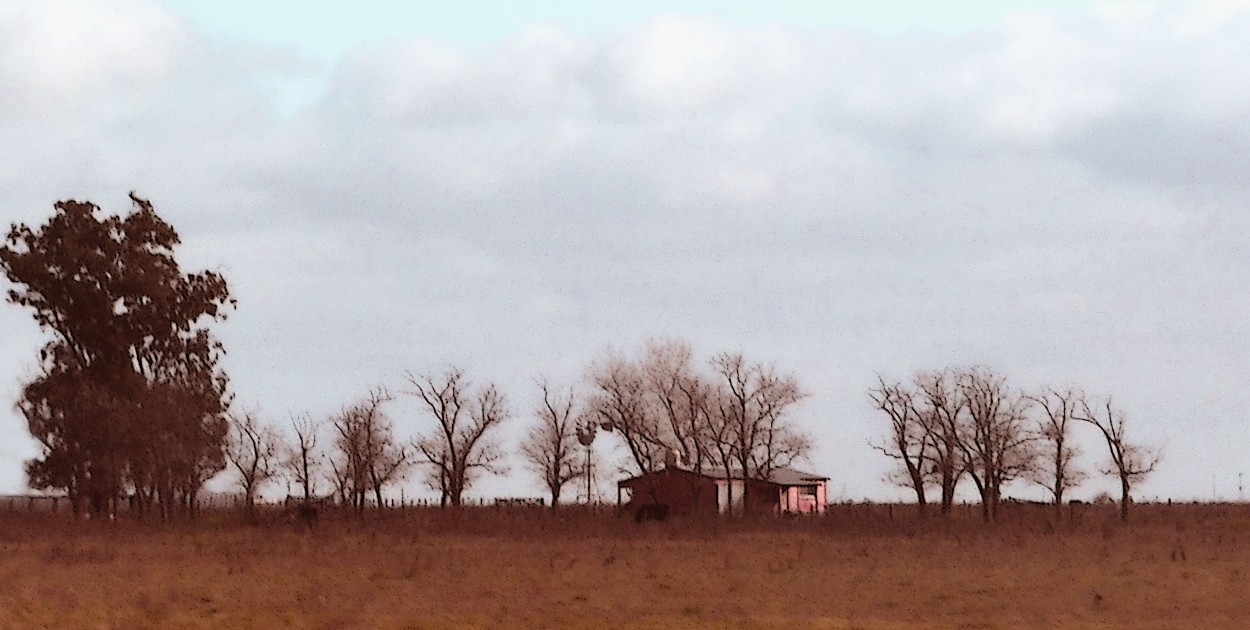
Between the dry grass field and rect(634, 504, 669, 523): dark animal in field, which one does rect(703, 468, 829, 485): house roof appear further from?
the dry grass field

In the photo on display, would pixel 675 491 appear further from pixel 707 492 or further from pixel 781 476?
pixel 781 476

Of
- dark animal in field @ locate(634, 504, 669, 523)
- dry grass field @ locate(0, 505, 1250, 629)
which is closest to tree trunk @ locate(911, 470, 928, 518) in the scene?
dark animal in field @ locate(634, 504, 669, 523)

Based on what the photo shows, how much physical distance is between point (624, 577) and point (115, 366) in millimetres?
45371

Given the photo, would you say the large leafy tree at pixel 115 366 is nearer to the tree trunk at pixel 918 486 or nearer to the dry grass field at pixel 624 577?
the dry grass field at pixel 624 577

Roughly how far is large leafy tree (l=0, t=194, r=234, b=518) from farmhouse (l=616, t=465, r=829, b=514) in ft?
78.3

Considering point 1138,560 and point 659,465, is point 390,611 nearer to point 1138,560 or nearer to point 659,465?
point 1138,560

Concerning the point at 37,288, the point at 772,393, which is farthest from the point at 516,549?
the point at 772,393

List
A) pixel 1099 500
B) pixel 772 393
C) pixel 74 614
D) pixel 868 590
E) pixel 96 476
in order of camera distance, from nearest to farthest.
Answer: pixel 74 614
pixel 868 590
pixel 96 476
pixel 772 393
pixel 1099 500

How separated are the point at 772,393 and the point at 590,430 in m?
13.2

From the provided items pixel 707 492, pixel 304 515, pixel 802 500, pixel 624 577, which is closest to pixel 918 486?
pixel 802 500

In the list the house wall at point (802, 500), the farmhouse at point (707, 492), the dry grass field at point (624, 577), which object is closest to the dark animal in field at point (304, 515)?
the dry grass field at point (624, 577)

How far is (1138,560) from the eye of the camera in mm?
41031

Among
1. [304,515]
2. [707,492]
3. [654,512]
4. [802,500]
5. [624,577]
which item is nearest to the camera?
[624,577]

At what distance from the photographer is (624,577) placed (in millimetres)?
35438
